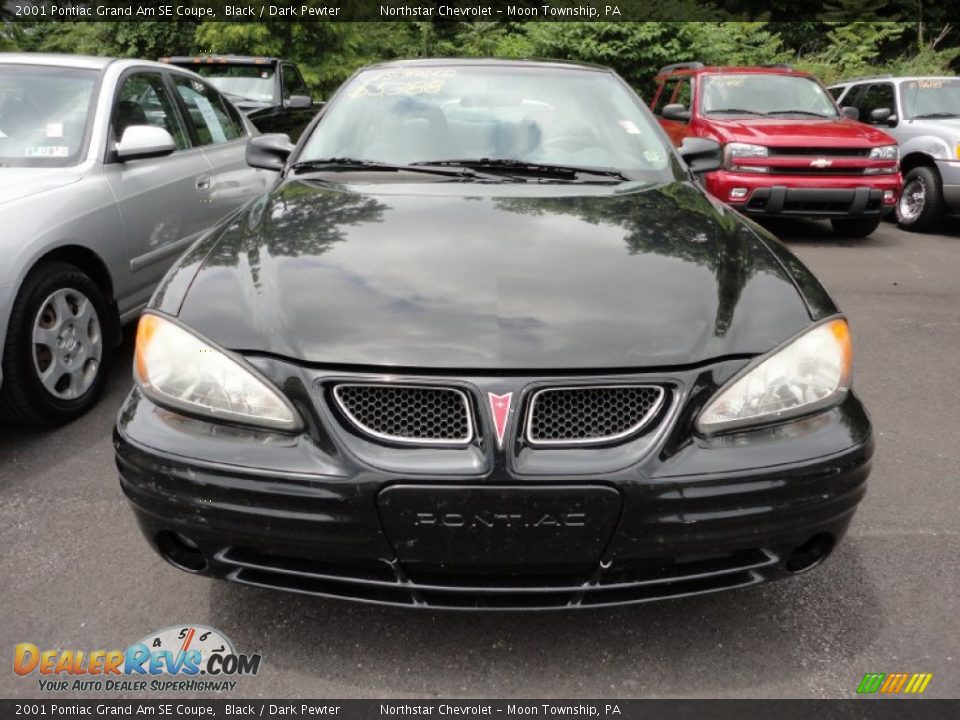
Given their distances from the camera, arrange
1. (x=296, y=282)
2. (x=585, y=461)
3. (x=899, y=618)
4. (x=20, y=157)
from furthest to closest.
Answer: (x=20, y=157)
(x=899, y=618)
(x=296, y=282)
(x=585, y=461)

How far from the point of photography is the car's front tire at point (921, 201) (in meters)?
8.49

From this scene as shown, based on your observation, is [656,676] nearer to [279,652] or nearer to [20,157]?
[279,652]

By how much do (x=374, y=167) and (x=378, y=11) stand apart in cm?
1658

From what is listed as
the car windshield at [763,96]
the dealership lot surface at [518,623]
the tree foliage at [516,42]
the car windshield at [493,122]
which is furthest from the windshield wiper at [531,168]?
the tree foliage at [516,42]

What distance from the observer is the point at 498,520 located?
1.76 metres

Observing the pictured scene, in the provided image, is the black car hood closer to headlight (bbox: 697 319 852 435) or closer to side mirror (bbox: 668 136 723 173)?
headlight (bbox: 697 319 852 435)

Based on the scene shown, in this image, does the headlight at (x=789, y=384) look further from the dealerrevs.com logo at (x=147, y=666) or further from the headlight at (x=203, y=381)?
the dealerrevs.com logo at (x=147, y=666)

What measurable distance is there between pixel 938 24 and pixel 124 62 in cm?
2736

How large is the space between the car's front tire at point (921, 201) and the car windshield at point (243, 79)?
768 cm

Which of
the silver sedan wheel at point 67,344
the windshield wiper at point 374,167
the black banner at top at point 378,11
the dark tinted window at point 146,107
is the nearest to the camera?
the windshield wiper at point 374,167

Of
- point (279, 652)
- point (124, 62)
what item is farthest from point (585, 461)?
point (124, 62)

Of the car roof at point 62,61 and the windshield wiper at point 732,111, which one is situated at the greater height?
the car roof at point 62,61

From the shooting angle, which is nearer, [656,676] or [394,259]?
[656,676]
